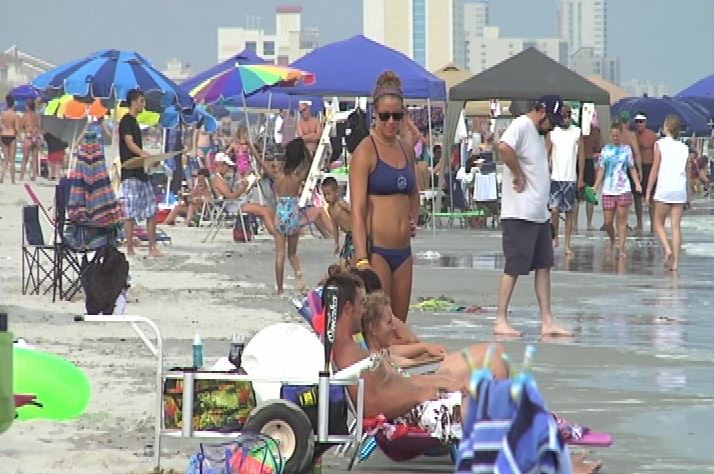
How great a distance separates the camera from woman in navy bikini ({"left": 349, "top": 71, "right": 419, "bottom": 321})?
32.9 ft

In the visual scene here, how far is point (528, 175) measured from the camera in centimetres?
1300

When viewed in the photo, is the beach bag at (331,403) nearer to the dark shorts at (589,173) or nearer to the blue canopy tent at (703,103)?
the dark shorts at (589,173)

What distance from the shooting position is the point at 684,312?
15516mm

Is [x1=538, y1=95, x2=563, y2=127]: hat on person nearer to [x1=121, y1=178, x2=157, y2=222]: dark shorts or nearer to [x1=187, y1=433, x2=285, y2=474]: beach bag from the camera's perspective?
[x1=187, y1=433, x2=285, y2=474]: beach bag

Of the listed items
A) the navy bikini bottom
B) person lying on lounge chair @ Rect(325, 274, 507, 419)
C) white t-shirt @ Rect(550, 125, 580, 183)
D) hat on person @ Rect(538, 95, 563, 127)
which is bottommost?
person lying on lounge chair @ Rect(325, 274, 507, 419)

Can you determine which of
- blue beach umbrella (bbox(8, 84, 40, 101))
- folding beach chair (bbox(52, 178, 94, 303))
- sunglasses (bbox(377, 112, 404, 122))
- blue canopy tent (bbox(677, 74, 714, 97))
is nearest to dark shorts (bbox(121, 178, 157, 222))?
folding beach chair (bbox(52, 178, 94, 303))

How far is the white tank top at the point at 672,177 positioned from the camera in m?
19.7

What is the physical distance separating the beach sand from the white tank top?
815 millimetres

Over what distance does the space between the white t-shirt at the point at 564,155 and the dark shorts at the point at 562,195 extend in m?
0.07

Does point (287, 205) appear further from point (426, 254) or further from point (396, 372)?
point (396, 372)

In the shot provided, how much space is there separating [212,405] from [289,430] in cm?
39

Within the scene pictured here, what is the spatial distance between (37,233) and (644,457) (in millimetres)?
8874

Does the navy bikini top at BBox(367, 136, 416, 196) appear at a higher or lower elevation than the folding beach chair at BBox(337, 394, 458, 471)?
higher

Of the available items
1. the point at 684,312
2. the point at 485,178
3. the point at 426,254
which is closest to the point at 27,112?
the point at 485,178
